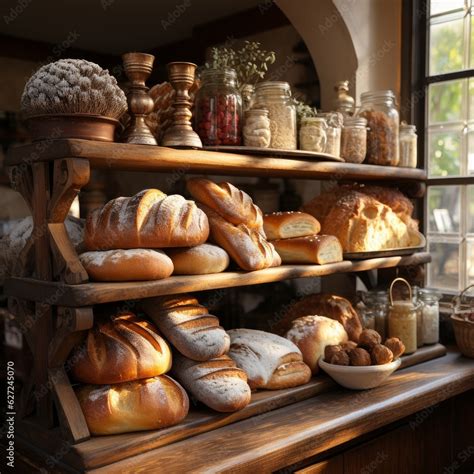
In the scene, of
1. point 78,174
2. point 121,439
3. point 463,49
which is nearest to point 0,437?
point 121,439

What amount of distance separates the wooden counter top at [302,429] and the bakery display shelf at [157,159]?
823 mm

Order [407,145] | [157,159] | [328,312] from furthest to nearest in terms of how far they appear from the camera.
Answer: [407,145] → [328,312] → [157,159]

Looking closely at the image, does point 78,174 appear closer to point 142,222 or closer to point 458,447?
point 142,222

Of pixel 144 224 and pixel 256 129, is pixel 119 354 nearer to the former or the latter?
pixel 144 224

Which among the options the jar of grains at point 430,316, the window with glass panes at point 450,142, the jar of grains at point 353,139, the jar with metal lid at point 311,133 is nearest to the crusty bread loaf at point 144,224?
the jar with metal lid at point 311,133

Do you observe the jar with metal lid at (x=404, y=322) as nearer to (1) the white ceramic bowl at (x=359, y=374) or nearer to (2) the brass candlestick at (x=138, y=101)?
(1) the white ceramic bowl at (x=359, y=374)

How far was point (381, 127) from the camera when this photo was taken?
2.50 meters

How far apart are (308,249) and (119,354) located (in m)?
0.86

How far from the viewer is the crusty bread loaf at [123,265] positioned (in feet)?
5.18

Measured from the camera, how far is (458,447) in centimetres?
252

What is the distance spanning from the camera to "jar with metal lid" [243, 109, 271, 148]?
1987mm

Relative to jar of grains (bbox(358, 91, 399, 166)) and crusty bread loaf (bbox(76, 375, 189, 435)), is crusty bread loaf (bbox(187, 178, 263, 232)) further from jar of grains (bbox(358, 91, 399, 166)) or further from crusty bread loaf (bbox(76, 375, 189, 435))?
jar of grains (bbox(358, 91, 399, 166))

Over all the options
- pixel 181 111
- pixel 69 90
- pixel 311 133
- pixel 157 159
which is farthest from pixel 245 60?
pixel 69 90

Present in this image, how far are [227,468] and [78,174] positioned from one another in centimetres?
88
